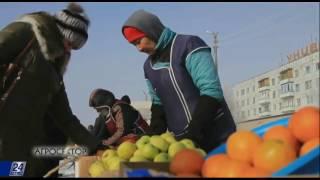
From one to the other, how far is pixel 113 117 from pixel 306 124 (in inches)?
159

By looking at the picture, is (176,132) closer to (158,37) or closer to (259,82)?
(158,37)

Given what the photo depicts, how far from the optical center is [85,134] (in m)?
2.99

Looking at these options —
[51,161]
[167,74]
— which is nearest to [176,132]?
[167,74]

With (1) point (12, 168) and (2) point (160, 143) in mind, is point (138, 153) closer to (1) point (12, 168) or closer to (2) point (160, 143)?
(2) point (160, 143)

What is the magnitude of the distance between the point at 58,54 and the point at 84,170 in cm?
83

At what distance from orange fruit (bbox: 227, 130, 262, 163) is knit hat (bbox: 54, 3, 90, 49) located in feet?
5.22

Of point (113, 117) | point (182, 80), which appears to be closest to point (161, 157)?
point (182, 80)

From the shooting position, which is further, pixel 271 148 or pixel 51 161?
pixel 51 161

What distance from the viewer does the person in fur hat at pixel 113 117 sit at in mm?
5008

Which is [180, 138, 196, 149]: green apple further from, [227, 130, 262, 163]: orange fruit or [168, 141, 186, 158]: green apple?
[227, 130, 262, 163]: orange fruit

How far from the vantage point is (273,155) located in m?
1.32

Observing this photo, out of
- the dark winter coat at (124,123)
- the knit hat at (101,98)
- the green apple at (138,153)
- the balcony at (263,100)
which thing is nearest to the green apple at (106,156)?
the green apple at (138,153)

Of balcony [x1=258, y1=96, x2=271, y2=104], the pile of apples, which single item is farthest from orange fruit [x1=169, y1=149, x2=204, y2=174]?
balcony [x1=258, y1=96, x2=271, y2=104]

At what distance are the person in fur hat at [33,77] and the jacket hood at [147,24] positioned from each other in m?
0.37
